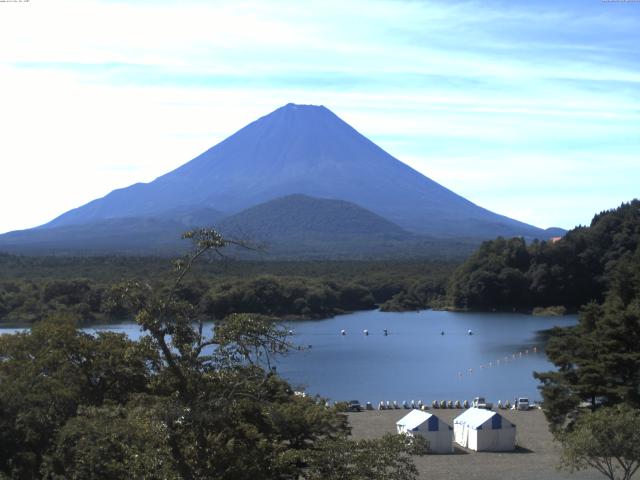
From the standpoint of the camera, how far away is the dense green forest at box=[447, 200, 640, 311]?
42.2 metres

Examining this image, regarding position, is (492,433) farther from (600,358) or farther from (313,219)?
(313,219)

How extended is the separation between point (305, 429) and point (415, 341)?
2322 cm

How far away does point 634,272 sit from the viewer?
14.6 m

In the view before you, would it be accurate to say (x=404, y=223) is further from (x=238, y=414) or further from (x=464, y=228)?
(x=238, y=414)

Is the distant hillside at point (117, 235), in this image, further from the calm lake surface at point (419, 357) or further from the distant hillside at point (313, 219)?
the calm lake surface at point (419, 357)

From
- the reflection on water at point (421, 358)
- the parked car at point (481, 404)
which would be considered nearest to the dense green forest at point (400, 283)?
the reflection on water at point (421, 358)

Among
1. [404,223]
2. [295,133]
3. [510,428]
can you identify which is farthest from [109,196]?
[510,428]

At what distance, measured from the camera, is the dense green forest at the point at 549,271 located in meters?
42.2

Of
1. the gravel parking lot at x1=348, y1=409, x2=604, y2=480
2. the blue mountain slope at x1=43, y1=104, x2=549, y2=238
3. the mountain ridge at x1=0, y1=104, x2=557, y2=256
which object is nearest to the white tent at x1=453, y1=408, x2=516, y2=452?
the gravel parking lot at x1=348, y1=409, x2=604, y2=480

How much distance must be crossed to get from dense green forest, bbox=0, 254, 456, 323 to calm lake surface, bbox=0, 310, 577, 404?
174cm

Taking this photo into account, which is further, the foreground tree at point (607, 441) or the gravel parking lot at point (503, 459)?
the gravel parking lot at point (503, 459)

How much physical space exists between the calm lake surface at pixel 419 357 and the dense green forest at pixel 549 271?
2.66m

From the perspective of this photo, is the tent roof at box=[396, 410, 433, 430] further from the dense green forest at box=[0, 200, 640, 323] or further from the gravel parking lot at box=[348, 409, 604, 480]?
the dense green forest at box=[0, 200, 640, 323]

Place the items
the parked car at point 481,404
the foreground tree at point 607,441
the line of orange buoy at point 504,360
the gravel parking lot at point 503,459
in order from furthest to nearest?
the line of orange buoy at point 504,360 < the parked car at point 481,404 < the gravel parking lot at point 503,459 < the foreground tree at point 607,441
